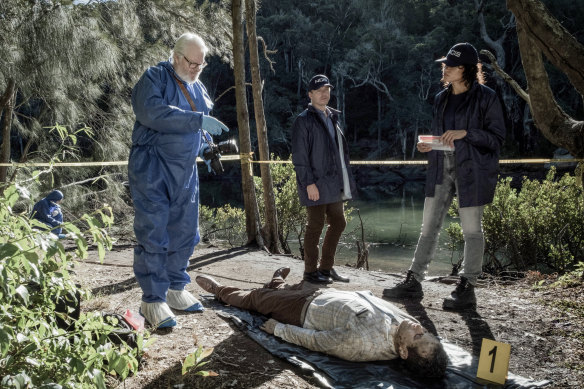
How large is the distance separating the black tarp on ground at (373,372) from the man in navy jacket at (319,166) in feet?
5.03

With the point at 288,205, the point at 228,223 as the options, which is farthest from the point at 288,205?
the point at 228,223

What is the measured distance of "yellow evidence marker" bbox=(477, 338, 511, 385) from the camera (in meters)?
2.68

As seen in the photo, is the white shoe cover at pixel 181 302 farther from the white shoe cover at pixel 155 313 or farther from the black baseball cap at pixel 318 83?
the black baseball cap at pixel 318 83

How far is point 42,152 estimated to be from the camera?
739cm

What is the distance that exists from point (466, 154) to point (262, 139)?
3.98 metres

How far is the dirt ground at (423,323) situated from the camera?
266 centimetres

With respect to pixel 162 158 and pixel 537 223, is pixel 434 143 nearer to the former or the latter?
pixel 162 158

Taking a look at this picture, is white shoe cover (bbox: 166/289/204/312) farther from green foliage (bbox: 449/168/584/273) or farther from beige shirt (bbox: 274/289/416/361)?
green foliage (bbox: 449/168/584/273)

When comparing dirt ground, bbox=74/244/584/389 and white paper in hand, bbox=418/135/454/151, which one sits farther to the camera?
white paper in hand, bbox=418/135/454/151

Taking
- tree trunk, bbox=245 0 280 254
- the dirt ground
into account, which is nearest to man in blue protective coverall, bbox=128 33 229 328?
the dirt ground

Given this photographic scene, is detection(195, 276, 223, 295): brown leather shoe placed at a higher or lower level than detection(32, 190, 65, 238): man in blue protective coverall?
lower

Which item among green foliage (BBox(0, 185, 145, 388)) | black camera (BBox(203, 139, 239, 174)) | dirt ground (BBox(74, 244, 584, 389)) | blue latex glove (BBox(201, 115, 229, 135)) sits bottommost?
dirt ground (BBox(74, 244, 584, 389))

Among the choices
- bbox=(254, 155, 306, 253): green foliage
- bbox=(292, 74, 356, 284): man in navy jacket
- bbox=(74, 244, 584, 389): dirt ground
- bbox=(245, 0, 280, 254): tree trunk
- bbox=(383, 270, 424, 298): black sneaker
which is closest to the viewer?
bbox=(74, 244, 584, 389): dirt ground

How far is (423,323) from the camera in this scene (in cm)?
354
